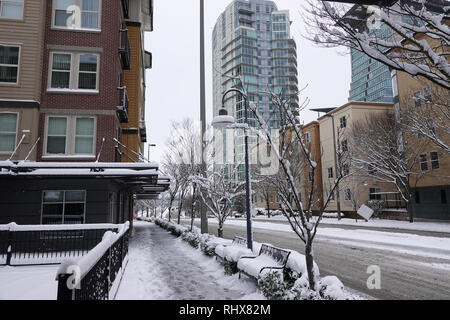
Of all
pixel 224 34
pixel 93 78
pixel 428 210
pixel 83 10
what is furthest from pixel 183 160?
pixel 224 34

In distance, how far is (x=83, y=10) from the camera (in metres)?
16.7

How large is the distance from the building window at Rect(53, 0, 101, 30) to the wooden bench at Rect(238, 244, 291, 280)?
1431cm

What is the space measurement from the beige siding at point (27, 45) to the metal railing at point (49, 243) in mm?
6244

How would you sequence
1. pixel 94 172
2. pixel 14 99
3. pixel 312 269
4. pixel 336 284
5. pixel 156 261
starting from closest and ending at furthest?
pixel 336 284, pixel 312 269, pixel 156 261, pixel 94 172, pixel 14 99

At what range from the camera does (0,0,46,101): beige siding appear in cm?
1491

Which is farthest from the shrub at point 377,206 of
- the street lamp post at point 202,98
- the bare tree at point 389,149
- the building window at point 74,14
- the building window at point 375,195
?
the building window at point 74,14

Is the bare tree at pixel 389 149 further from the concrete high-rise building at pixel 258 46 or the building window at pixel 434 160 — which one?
the concrete high-rise building at pixel 258 46

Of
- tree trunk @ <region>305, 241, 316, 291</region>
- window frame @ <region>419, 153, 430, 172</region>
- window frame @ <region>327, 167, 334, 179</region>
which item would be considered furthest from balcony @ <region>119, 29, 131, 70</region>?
window frame @ <region>327, 167, 334, 179</region>

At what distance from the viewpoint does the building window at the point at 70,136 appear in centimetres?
1547

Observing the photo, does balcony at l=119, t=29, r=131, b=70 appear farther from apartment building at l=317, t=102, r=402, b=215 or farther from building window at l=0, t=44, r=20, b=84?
apartment building at l=317, t=102, r=402, b=215

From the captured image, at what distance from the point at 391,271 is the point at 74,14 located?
18336 mm
